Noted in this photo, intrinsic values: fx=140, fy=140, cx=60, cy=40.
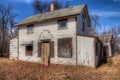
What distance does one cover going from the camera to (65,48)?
43.6ft

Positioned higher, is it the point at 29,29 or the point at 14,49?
the point at 29,29

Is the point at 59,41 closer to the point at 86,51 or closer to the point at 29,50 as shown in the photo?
the point at 86,51

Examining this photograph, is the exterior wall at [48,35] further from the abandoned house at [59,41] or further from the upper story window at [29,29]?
the upper story window at [29,29]

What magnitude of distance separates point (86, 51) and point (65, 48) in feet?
6.76

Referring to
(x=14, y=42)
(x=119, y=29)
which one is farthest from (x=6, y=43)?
(x=119, y=29)

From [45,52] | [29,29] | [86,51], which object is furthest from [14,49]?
[86,51]

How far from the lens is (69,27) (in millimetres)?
13172

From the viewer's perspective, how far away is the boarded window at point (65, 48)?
42.6 feet

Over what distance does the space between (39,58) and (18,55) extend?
3.77m

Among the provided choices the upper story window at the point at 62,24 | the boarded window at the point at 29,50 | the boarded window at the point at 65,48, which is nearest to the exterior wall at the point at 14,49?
the boarded window at the point at 29,50

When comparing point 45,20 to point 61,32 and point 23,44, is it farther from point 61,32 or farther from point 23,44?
point 23,44

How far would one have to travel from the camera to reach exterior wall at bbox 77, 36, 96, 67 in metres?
12.0

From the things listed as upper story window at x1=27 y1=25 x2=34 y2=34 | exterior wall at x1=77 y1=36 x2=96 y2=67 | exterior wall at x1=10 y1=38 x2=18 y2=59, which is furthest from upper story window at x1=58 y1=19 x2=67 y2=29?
exterior wall at x1=10 y1=38 x2=18 y2=59

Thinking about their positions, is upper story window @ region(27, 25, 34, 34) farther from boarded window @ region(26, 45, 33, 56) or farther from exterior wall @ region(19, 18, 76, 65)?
boarded window @ region(26, 45, 33, 56)
